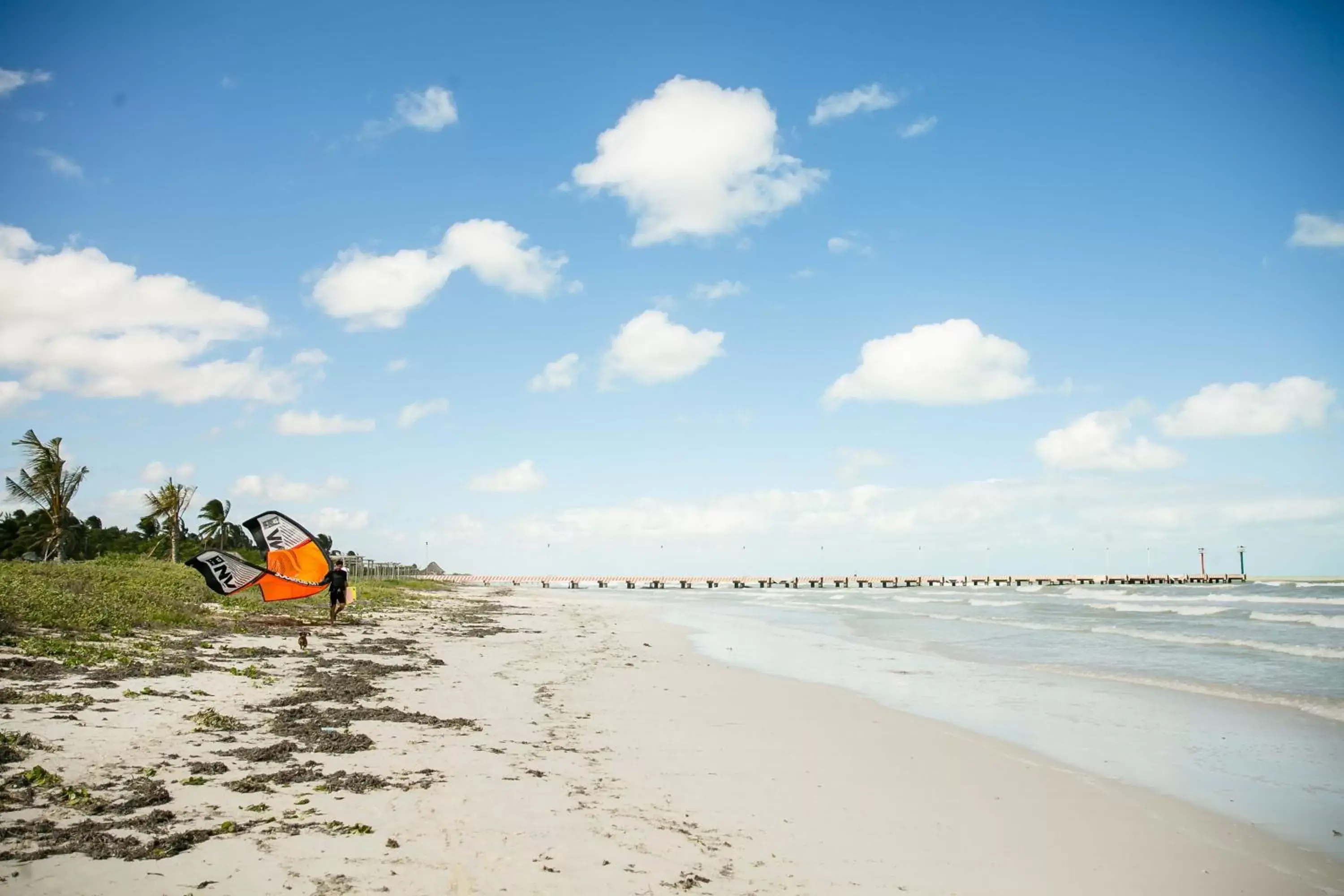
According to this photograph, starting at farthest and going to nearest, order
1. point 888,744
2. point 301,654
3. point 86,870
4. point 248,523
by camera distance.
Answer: point 248,523 < point 301,654 < point 888,744 < point 86,870

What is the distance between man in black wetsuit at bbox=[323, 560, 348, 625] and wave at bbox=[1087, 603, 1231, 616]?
136 ft

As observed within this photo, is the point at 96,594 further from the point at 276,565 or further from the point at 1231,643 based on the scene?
the point at 1231,643

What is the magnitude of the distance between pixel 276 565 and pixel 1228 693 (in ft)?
75.1

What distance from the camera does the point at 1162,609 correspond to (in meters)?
47.1

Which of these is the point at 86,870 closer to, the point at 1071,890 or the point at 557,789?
the point at 557,789

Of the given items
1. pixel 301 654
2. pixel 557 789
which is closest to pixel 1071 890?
pixel 557 789

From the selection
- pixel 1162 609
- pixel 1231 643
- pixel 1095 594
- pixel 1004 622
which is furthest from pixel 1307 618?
pixel 1095 594

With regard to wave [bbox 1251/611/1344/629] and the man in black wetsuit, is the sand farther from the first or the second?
wave [bbox 1251/611/1344/629]

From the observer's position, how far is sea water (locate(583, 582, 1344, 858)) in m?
9.48

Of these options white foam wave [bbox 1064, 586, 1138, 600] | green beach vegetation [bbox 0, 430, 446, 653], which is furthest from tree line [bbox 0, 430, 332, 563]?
white foam wave [bbox 1064, 586, 1138, 600]

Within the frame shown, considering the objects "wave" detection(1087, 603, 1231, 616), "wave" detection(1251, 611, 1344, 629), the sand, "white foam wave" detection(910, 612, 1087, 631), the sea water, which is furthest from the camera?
"wave" detection(1087, 603, 1231, 616)

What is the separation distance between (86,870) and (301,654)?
1115 cm

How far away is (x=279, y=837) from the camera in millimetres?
5777

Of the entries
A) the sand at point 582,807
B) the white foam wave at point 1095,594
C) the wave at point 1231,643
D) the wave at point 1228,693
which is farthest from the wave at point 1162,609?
the sand at point 582,807
